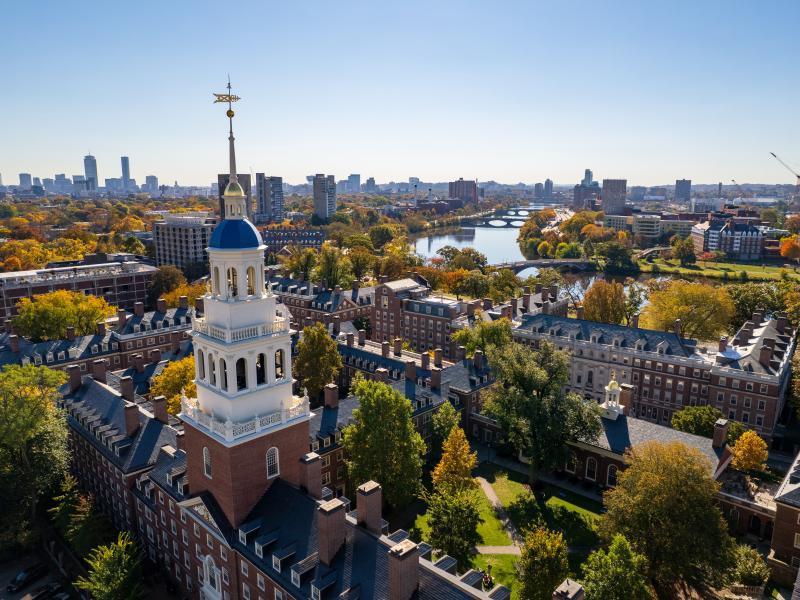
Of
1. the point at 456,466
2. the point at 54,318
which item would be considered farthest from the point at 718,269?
the point at 54,318

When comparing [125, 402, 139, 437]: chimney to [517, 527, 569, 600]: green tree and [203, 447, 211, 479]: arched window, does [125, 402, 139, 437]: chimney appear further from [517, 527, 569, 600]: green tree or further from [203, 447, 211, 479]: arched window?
[517, 527, 569, 600]: green tree

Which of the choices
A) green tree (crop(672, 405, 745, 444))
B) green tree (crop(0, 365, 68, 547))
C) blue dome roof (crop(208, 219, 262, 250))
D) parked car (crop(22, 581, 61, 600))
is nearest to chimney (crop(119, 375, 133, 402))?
green tree (crop(0, 365, 68, 547))

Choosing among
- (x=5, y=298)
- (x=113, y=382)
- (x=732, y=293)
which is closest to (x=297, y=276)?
(x=5, y=298)

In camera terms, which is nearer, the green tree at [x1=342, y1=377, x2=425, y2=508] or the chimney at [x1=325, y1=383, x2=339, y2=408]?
the green tree at [x1=342, y1=377, x2=425, y2=508]

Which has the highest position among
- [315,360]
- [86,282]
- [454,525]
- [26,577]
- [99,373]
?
[86,282]

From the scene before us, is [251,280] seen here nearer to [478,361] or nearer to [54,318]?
[478,361]

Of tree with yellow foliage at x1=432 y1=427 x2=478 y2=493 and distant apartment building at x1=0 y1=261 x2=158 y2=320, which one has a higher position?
distant apartment building at x1=0 y1=261 x2=158 y2=320
